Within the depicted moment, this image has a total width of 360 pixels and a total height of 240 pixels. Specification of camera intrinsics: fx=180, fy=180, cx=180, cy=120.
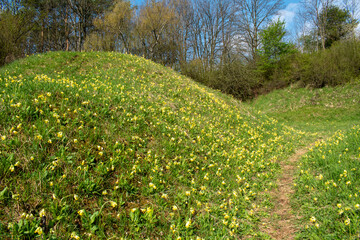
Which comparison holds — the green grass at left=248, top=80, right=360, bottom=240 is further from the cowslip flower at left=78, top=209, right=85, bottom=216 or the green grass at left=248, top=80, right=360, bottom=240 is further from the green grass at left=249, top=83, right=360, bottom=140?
the green grass at left=249, top=83, right=360, bottom=140

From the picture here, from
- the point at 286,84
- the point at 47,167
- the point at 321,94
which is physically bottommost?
the point at 47,167

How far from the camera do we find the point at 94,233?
90.7 inches

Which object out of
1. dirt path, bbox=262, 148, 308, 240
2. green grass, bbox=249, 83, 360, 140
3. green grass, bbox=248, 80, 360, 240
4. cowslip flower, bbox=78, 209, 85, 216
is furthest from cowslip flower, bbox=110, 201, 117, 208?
green grass, bbox=249, 83, 360, 140

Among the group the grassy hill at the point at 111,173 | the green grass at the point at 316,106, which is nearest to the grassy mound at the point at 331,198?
the grassy hill at the point at 111,173

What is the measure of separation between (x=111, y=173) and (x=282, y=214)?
3218 millimetres

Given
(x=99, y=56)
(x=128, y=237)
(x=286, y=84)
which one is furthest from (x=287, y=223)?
(x=286, y=84)

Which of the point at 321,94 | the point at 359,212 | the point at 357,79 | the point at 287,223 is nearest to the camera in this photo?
the point at 359,212

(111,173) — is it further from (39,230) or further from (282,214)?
(282,214)

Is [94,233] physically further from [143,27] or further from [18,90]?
[143,27]

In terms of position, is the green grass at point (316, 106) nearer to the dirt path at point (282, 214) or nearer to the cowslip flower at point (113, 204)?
the dirt path at point (282, 214)

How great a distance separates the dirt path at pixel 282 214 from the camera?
290cm

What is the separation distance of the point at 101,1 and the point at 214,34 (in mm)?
20102

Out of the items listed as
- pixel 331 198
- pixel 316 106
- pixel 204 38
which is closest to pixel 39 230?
pixel 331 198

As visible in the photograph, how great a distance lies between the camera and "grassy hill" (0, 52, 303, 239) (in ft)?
7.72
